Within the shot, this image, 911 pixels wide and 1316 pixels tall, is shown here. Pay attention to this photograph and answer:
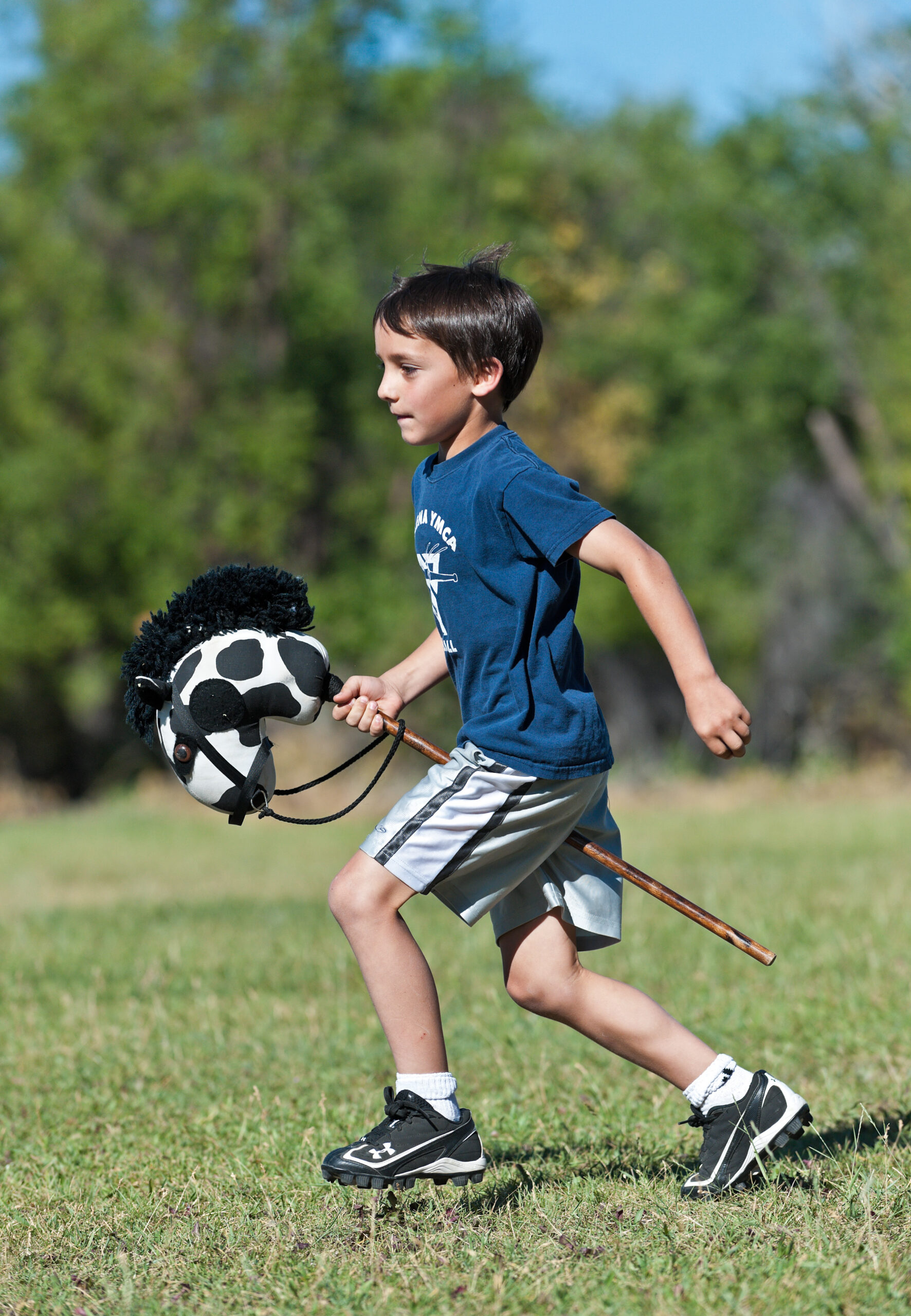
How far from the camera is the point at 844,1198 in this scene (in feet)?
10.0

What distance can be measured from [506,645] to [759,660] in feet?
78.2

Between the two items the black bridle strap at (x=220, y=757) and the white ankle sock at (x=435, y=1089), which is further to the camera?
the black bridle strap at (x=220, y=757)

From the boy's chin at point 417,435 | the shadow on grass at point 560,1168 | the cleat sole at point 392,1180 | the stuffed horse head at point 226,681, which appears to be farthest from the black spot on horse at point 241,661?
the shadow on grass at point 560,1168

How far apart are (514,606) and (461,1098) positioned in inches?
73.8

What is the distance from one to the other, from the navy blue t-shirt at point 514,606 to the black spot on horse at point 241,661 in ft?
1.31

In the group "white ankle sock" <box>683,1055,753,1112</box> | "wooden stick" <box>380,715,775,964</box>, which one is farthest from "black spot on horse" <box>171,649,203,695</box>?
"white ankle sock" <box>683,1055,753,1112</box>

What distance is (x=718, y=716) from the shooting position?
9.24ft

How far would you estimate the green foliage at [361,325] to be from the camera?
20.0 m

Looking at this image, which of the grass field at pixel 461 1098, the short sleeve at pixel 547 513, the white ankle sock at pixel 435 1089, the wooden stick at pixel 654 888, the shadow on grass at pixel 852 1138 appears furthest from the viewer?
the shadow on grass at pixel 852 1138

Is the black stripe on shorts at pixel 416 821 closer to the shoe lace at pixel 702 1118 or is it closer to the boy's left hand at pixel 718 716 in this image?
the boy's left hand at pixel 718 716

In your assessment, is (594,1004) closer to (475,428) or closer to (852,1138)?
(852,1138)

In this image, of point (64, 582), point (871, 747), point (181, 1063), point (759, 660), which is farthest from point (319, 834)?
point (759, 660)

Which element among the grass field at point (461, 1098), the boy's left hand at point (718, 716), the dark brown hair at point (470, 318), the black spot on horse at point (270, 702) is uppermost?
the dark brown hair at point (470, 318)

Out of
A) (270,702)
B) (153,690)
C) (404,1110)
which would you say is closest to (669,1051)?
(404,1110)
